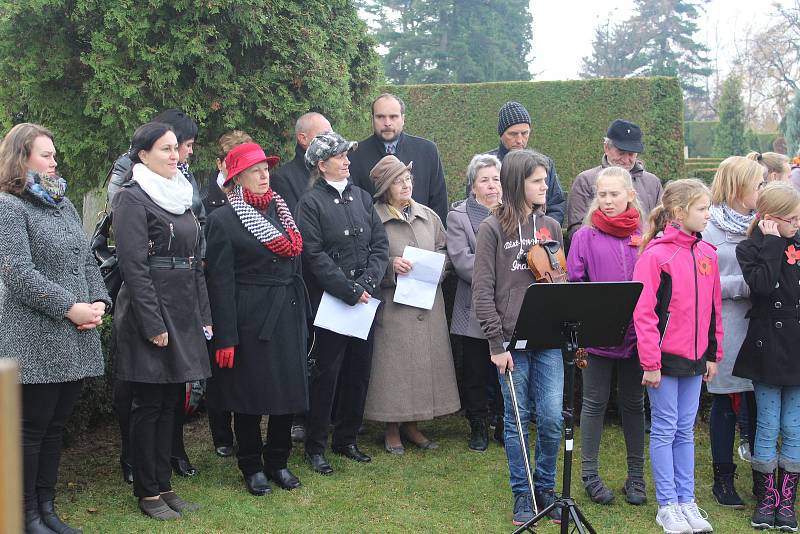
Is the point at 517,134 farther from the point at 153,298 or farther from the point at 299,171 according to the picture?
the point at 153,298

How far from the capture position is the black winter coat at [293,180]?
21.4 feet

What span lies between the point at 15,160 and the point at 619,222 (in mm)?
3298

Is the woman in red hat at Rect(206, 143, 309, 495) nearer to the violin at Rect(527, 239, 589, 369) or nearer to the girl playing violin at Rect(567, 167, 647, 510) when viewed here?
the violin at Rect(527, 239, 589, 369)

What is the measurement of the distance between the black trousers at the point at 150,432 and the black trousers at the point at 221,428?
3.63 feet

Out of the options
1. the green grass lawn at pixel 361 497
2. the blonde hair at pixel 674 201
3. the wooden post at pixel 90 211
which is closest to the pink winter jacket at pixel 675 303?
the blonde hair at pixel 674 201

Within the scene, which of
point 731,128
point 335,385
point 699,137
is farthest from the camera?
point 699,137

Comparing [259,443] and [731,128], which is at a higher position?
[731,128]

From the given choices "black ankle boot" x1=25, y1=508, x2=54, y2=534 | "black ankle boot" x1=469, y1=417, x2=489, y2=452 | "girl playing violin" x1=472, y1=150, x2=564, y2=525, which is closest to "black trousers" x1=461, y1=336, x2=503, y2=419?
"black ankle boot" x1=469, y1=417, x2=489, y2=452

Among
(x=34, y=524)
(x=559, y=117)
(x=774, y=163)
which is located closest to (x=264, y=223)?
(x=34, y=524)

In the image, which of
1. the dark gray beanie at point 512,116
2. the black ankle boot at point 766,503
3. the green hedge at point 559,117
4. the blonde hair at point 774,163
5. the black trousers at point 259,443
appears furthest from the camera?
the green hedge at point 559,117

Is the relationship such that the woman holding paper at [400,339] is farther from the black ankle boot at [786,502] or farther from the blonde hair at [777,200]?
the black ankle boot at [786,502]

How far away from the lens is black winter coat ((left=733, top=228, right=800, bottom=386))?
5.19 metres

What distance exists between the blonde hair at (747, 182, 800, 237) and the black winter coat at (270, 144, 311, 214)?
300 centimetres

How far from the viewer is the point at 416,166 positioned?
7121 mm
